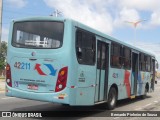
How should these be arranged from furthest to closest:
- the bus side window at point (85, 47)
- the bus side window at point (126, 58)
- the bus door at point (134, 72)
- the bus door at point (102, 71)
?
1. the bus door at point (134, 72)
2. the bus side window at point (126, 58)
3. the bus door at point (102, 71)
4. the bus side window at point (85, 47)

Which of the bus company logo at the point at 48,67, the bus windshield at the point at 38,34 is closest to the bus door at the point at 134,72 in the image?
the bus windshield at the point at 38,34

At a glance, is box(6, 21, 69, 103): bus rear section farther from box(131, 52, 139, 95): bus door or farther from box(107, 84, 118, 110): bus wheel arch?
box(131, 52, 139, 95): bus door

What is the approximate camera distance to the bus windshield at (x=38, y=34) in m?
11.3

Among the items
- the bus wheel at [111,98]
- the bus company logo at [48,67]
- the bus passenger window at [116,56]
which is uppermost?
the bus passenger window at [116,56]

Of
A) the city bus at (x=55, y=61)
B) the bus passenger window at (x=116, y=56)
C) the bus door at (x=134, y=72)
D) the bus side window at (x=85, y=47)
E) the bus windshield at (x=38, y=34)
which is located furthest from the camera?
the bus door at (x=134, y=72)

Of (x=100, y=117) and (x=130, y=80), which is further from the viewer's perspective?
(x=130, y=80)

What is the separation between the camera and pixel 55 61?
11078mm

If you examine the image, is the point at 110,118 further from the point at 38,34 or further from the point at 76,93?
the point at 38,34

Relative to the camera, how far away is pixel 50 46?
11.3 m

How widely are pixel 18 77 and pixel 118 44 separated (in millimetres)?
5225

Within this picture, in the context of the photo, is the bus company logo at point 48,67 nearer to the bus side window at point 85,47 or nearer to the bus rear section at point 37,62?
the bus rear section at point 37,62

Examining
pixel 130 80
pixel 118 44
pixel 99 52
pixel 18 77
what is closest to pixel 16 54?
pixel 18 77

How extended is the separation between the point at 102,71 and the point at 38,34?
317cm

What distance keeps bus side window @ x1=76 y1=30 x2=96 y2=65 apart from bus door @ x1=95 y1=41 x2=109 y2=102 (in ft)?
2.12
